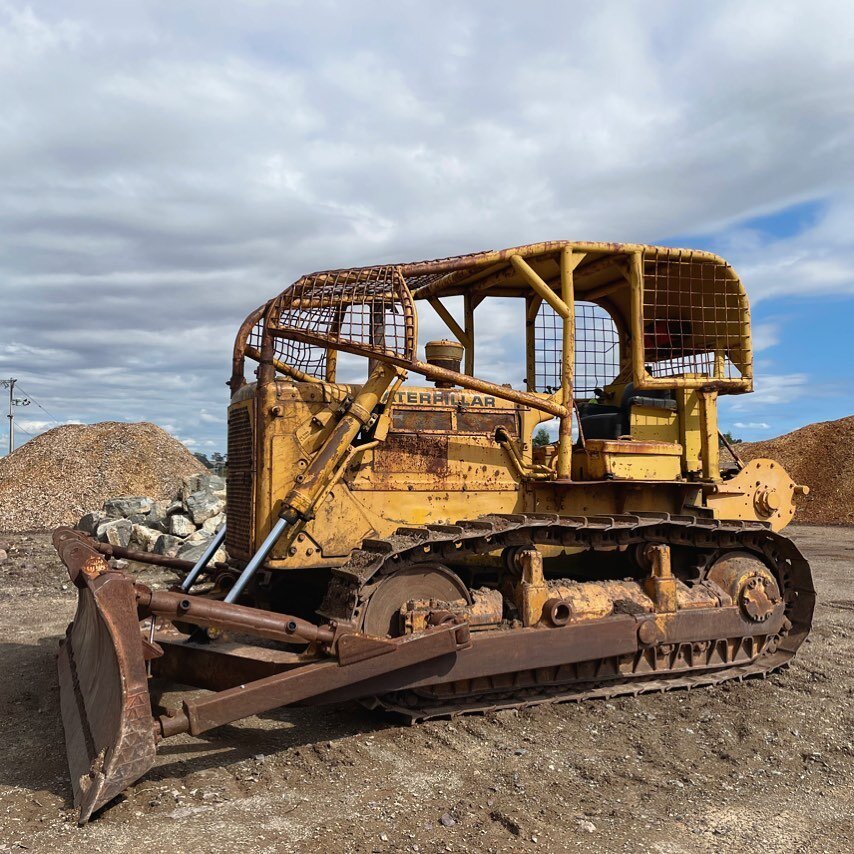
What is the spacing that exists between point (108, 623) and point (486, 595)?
8.42ft

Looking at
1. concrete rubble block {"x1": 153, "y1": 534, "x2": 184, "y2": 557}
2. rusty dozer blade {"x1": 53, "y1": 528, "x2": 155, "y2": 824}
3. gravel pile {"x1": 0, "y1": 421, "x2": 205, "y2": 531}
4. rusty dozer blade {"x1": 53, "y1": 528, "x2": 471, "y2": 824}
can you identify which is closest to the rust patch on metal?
rusty dozer blade {"x1": 53, "y1": 528, "x2": 471, "y2": 824}

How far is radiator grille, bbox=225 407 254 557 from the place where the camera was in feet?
18.9

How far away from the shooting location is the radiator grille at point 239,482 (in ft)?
18.9

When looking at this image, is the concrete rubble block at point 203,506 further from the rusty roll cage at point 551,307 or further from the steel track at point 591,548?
the steel track at point 591,548

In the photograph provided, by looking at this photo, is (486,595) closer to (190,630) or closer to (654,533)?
(654,533)

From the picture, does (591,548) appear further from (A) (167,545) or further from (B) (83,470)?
(B) (83,470)

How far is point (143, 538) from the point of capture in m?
14.6

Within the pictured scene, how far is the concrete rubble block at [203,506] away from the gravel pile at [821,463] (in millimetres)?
16553

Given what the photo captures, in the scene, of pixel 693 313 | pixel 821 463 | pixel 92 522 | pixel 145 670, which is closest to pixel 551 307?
pixel 693 313

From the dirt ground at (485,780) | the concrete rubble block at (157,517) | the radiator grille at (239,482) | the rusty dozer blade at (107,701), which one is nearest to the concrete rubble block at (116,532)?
the concrete rubble block at (157,517)

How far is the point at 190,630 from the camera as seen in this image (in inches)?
210

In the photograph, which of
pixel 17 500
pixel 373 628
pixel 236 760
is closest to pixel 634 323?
pixel 373 628

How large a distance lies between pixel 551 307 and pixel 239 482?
2886 millimetres

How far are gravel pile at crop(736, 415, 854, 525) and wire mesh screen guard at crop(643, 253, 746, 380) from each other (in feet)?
59.0
